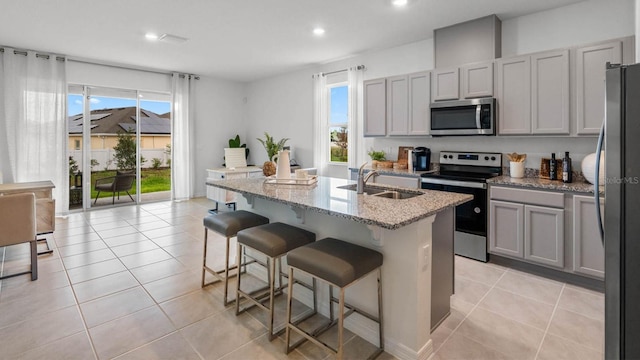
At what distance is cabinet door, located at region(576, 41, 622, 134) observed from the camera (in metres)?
2.92

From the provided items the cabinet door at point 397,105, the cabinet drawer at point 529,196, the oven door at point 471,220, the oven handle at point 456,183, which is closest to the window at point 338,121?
the cabinet door at point 397,105

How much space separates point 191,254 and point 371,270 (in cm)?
264

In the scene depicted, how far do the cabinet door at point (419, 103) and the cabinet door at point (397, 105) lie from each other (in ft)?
0.24

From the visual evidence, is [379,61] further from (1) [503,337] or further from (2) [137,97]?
(2) [137,97]

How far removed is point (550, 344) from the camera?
213 centimetres

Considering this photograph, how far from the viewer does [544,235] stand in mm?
3107

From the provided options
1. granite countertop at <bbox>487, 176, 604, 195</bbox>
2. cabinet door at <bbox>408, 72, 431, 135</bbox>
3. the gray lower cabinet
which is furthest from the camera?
cabinet door at <bbox>408, 72, 431, 135</bbox>

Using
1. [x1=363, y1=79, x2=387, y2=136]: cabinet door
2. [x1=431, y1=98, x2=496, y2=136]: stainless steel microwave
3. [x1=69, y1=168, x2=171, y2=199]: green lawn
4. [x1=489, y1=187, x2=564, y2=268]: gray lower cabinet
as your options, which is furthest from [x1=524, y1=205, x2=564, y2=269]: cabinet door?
[x1=69, y1=168, x2=171, y2=199]: green lawn

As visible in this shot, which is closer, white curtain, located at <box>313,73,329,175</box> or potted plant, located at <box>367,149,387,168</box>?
potted plant, located at <box>367,149,387,168</box>

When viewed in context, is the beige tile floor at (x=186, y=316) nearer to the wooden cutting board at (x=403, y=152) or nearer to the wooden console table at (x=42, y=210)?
the wooden console table at (x=42, y=210)

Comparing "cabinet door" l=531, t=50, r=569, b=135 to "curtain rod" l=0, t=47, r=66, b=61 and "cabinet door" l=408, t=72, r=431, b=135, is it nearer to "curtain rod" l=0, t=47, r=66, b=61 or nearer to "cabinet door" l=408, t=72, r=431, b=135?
"cabinet door" l=408, t=72, r=431, b=135

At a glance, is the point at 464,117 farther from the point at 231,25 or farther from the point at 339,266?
the point at 231,25

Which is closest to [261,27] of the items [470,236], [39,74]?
[470,236]

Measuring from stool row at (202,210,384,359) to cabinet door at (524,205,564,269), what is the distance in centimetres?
199
